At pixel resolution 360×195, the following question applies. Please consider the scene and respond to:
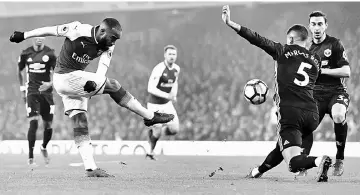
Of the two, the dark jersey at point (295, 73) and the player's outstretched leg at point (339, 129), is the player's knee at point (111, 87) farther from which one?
the player's outstretched leg at point (339, 129)

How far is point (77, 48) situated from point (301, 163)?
9.67ft

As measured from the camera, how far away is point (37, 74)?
12344mm

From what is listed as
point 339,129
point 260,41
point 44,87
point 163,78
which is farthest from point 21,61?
point 260,41

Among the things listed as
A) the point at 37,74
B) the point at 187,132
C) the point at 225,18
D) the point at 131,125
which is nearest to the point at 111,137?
the point at 131,125

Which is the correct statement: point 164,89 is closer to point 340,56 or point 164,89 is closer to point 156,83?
point 156,83

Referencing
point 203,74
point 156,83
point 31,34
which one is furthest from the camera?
point 203,74

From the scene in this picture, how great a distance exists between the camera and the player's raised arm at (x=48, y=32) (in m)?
7.57

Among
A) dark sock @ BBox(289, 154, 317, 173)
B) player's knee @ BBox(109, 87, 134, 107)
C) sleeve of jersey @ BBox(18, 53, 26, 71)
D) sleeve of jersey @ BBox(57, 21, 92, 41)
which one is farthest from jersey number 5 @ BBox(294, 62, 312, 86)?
sleeve of jersey @ BBox(18, 53, 26, 71)

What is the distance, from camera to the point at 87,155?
802 centimetres

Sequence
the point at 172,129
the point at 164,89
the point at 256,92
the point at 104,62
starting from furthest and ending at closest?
the point at 164,89 < the point at 172,129 < the point at 104,62 < the point at 256,92

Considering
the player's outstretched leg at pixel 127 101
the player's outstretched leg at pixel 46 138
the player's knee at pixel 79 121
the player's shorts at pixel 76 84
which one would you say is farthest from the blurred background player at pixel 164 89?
the player's shorts at pixel 76 84

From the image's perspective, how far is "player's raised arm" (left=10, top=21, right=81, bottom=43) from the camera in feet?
24.8

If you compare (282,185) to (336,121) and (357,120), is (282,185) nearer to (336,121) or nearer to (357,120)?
(336,121)

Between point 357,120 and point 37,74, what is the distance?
7.32 m
